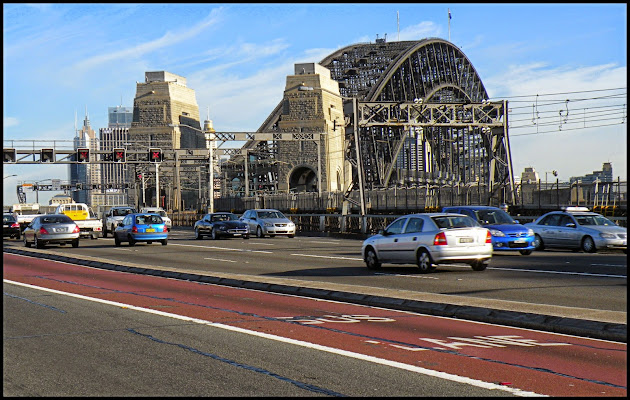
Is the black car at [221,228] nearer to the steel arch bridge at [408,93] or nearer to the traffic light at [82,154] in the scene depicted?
the traffic light at [82,154]

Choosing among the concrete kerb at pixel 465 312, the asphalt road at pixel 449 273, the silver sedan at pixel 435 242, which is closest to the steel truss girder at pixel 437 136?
the asphalt road at pixel 449 273

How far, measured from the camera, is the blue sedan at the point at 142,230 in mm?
37844

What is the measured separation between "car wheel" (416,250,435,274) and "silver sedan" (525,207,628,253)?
9535 millimetres

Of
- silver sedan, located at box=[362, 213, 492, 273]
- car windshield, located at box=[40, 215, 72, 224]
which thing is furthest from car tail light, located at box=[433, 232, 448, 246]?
car windshield, located at box=[40, 215, 72, 224]

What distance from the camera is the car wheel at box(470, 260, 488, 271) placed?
68.6ft

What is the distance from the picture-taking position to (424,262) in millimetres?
20969

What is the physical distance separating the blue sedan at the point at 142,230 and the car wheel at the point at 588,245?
62.4 ft

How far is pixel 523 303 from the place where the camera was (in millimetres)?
13570

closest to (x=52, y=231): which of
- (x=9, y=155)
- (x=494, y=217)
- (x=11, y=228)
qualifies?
(x=11, y=228)

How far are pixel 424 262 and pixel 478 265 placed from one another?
4.70ft

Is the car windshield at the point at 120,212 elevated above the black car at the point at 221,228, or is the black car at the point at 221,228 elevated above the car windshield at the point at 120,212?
the car windshield at the point at 120,212

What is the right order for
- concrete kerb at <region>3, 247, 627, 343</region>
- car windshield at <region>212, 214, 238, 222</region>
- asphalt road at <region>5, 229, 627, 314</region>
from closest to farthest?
concrete kerb at <region>3, 247, 627, 343</region>
asphalt road at <region>5, 229, 627, 314</region>
car windshield at <region>212, 214, 238, 222</region>

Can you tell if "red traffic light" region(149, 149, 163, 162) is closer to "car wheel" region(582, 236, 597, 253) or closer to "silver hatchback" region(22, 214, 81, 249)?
"silver hatchback" region(22, 214, 81, 249)

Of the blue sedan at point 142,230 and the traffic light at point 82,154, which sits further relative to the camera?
the traffic light at point 82,154
